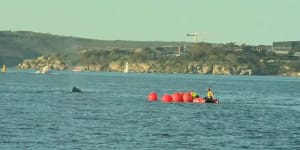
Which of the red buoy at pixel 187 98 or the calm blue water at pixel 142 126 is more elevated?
the red buoy at pixel 187 98

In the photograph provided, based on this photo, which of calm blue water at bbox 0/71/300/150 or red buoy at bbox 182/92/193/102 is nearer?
calm blue water at bbox 0/71/300/150

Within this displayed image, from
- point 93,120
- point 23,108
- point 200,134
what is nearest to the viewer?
point 200,134

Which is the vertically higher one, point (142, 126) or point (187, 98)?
point (187, 98)

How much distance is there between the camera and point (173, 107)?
99750 millimetres

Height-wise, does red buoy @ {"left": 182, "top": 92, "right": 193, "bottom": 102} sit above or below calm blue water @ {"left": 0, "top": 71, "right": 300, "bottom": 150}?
above

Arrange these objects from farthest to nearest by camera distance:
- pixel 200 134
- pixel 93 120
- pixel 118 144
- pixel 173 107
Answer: pixel 173 107
pixel 93 120
pixel 200 134
pixel 118 144

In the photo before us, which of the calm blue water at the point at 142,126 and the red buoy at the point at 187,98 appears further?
the red buoy at the point at 187,98

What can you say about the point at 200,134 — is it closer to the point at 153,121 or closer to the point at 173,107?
the point at 153,121

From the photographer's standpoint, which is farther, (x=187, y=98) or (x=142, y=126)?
(x=187, y=98)

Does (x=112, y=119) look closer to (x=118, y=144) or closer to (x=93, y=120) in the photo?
(x=93, y=120)

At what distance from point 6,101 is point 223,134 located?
42.7 metres

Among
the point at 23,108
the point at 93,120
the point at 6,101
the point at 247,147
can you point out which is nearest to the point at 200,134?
the point at 247,147

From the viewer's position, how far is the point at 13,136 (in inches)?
2389

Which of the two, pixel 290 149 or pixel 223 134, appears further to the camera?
pixel 223 134
